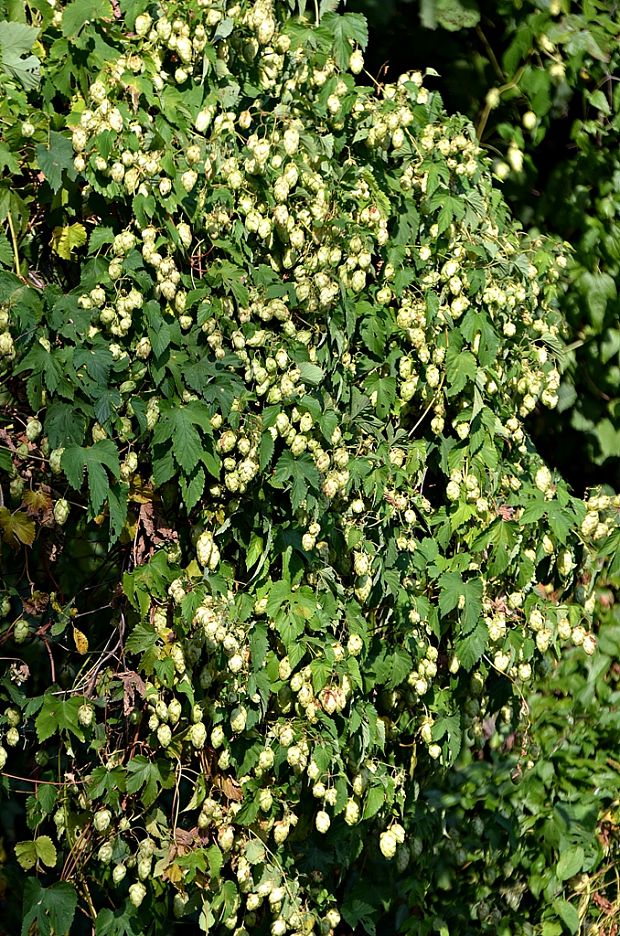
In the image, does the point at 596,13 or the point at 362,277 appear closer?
the point at 362,277

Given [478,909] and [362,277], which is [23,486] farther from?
[478,909]

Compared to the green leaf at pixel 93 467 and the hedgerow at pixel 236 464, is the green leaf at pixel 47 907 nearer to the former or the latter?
the hedgerow at pixel 236 464

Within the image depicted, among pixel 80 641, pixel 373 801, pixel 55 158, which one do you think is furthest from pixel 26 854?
pixel 55 158

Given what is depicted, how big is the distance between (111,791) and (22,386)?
85 cm

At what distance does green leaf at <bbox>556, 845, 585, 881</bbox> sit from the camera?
11.0 feet

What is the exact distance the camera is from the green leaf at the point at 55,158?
2.38 meters

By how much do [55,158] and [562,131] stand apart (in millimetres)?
2275

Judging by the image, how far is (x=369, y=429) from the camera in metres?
2.81

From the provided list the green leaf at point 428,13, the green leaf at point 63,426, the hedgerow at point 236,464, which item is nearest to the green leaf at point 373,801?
the hedgerow at point 236,464

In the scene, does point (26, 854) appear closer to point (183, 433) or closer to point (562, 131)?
point (183, 433)

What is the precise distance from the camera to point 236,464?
8.14 feet

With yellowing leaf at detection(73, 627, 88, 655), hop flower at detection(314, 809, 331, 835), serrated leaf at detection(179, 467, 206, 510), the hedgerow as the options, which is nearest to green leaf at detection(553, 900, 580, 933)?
the hedgerow

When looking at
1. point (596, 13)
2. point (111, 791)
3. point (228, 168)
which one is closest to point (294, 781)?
point (111, 791)

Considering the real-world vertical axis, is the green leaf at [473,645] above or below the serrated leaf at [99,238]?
below
